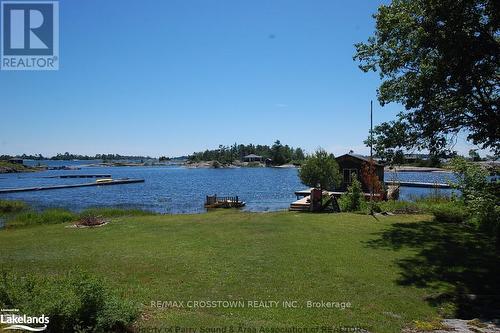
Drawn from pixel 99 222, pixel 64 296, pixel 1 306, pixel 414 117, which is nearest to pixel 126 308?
pixel 64 296

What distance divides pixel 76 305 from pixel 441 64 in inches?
471

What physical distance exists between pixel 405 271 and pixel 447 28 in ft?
23.3

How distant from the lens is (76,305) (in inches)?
223

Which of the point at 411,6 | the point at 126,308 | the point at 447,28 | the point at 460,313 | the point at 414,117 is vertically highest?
the point at 411,6

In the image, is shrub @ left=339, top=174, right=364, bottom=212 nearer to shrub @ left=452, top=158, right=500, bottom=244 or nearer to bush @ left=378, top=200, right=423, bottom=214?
bush @ left=378, top=200, right=423, bottom=214

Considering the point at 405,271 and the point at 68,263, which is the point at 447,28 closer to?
the point at 405,271

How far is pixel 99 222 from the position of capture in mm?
21953

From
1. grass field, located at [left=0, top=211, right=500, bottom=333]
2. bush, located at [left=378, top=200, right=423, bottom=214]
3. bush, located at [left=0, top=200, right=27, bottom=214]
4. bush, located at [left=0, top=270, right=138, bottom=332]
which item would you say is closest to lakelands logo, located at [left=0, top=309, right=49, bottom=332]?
bush, located at [left=0, top=270, right=138, bottom=332]

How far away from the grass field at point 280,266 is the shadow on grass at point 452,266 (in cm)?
4

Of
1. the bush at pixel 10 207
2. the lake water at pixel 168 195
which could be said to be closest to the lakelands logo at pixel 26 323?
the lake water at pixel 168 195

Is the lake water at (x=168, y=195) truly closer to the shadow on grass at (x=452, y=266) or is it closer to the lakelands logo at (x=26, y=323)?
the shadow on grass at (x=452, y=266)

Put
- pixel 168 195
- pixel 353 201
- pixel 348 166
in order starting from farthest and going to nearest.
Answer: pixel 168 195
pixel 348 166
pixel 353 201

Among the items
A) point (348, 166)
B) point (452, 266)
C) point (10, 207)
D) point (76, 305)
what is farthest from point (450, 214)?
point (10, 207)

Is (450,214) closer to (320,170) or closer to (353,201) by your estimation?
(353,201)
